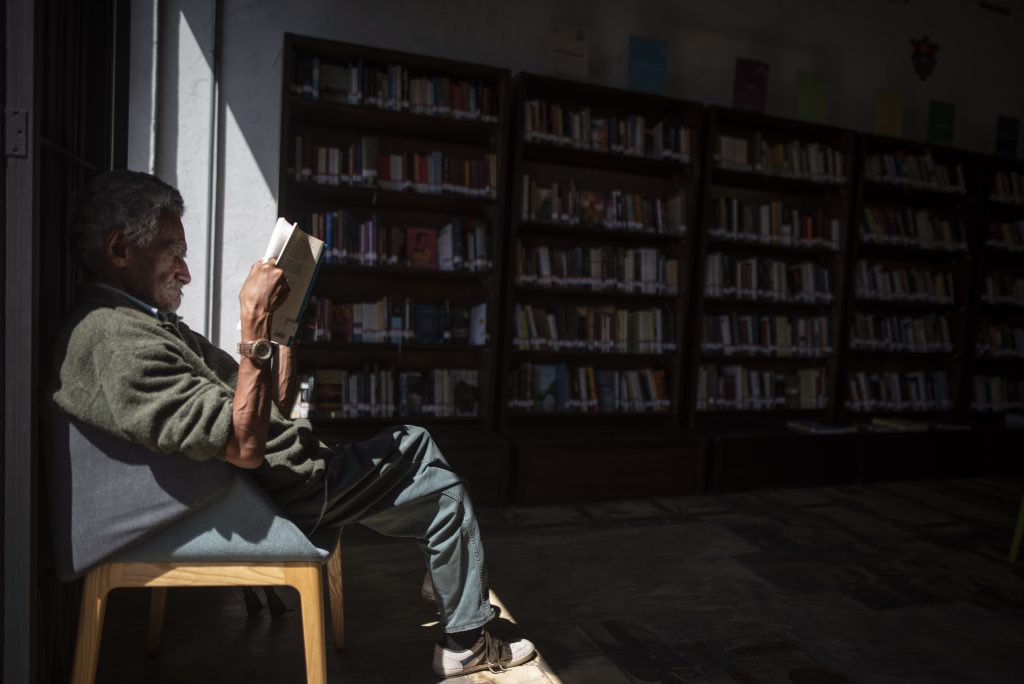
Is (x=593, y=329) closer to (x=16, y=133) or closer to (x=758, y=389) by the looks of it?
(x=758, y=389)

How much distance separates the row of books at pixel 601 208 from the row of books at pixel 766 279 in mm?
407

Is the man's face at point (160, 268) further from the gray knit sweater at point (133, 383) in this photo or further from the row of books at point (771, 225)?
the row of books at point (771, 225)

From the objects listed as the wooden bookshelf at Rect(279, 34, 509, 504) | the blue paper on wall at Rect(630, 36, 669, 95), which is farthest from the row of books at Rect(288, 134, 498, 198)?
the blue paper on wall at Rect(630, 36, 669, 95)

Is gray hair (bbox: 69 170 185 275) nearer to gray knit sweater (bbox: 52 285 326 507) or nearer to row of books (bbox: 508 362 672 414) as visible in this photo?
gray knit sweater (bbox: 52 285 326 507)

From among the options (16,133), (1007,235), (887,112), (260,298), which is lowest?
(260,298)

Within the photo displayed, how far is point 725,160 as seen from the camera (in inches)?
168

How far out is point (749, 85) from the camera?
4605 millimetres

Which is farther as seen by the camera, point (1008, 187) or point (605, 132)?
point (1008, 187)

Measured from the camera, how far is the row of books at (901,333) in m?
4.73

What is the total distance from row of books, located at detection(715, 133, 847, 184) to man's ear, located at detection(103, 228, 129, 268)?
357cm

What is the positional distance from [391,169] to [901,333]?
12.5 ft

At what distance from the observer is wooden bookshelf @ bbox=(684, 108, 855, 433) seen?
4.28 m

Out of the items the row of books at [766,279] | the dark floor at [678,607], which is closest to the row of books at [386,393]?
the dark floor at [678,607]

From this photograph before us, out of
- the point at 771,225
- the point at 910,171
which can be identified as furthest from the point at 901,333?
the point at 771,225
